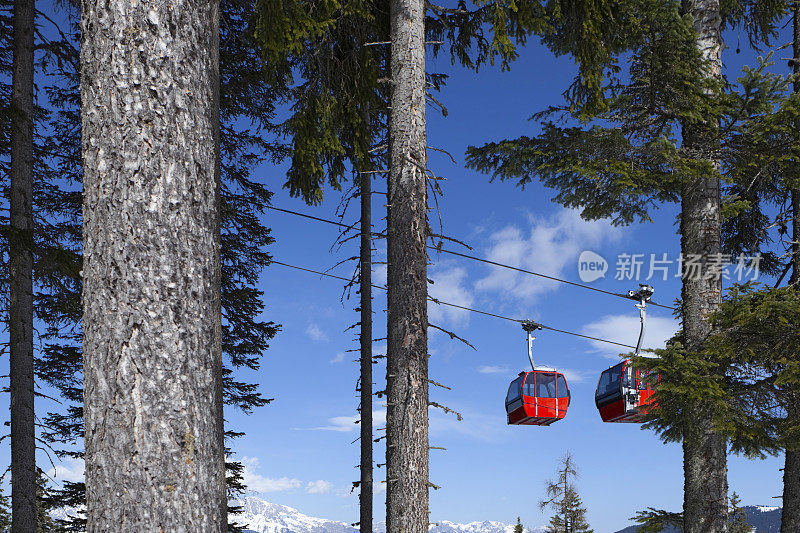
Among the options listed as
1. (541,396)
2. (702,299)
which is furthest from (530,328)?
(702,299)

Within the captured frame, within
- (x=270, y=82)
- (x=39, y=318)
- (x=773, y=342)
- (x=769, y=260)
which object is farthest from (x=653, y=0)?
(x=39, y=318)

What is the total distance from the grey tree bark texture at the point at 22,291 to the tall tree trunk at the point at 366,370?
5.65 meters

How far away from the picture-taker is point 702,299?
32.2ft

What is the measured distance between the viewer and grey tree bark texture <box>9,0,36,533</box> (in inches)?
406

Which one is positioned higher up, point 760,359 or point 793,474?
point 760,359

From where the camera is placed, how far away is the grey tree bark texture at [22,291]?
10.3 metres

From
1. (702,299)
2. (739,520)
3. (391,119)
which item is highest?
(391,119)

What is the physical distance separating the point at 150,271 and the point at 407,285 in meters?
4.92

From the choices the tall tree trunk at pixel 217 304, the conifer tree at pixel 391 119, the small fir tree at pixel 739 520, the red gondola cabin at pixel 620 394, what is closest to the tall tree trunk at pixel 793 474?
the red gondola cabin at pixel 620 394

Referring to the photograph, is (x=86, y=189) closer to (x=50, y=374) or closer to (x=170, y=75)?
(x=170, y=75)

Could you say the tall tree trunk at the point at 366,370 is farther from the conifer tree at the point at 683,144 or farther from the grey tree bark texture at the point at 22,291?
the grey tree bark texture at the point at 22,291

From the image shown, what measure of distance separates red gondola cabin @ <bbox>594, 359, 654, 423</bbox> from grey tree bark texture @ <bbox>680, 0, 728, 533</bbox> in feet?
18.8

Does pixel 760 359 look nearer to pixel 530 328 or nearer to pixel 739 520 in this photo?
pixel 530 328

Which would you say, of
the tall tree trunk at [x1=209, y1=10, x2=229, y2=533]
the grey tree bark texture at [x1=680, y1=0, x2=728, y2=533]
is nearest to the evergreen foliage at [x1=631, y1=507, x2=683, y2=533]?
the grey tree bark texture at [x1=680, y1=0, x2=728, y2=533]
